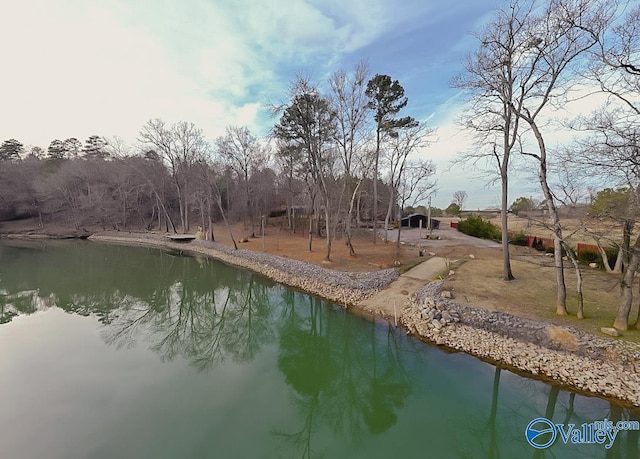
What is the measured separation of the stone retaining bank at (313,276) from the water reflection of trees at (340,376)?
4.50ft

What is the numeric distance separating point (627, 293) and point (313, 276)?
34.4 feet

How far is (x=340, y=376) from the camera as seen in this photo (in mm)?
6941

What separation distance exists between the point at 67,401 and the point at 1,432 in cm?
93

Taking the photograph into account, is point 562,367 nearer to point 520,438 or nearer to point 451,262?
point 520,438

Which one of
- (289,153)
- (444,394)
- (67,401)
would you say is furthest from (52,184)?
(444,394)

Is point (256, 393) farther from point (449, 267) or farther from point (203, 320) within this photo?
point (449, 267)

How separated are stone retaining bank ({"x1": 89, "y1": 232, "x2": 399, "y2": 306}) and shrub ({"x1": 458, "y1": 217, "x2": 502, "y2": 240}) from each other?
16.7 metres

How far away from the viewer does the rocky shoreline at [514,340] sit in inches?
215

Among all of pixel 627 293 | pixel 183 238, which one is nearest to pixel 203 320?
pixel 627 293

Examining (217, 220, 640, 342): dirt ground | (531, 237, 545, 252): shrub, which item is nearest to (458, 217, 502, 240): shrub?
(531, 237, 545, 252): shrub

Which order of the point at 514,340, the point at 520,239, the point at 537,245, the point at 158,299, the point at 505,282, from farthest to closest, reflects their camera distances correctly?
the point at 520,239 < the point at 537,245 < the point at 158,299 < the point at 505,282 < the point at 514,340

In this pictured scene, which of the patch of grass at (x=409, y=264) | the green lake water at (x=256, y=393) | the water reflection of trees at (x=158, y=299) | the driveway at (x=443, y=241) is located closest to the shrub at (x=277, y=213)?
the water reflection of trees at (x=158, y=299)

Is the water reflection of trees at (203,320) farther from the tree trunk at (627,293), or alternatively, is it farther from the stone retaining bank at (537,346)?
the tree trunk at (627,293)

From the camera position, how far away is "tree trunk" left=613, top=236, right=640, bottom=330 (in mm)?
5996
